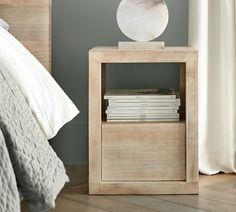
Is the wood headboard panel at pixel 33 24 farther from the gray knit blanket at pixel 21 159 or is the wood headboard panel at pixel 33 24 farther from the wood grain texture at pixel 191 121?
the gray knit blanket at pixel 21 159

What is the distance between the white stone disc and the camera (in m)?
2.26

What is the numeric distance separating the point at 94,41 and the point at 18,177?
1.59m

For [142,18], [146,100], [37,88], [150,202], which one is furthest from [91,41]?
[37,88]

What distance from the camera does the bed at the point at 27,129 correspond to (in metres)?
1.15

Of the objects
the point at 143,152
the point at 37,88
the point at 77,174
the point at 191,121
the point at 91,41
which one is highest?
the point at 91,41

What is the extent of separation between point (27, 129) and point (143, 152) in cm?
88

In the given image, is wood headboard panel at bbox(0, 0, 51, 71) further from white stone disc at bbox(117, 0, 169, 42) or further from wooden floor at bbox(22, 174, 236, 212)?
wooden floor at bbox(22, 174, 236, 212)

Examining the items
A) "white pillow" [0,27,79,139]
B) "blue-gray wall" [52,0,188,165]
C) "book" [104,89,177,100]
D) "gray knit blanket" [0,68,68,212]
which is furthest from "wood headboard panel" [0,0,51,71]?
"gray knit blanket" [0,68,68,212]

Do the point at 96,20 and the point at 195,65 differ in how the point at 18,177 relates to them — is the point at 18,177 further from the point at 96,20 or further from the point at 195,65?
the point at 96,20

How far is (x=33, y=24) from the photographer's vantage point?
8.37ft

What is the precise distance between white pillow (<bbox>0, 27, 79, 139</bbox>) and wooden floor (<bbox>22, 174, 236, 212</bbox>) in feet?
1.32

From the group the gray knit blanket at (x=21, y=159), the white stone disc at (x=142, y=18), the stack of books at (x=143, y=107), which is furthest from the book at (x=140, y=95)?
the gray knit blanket at (x=21, y=159)

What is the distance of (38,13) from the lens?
2.55 meters

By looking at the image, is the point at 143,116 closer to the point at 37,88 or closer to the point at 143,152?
the point at 143,152
